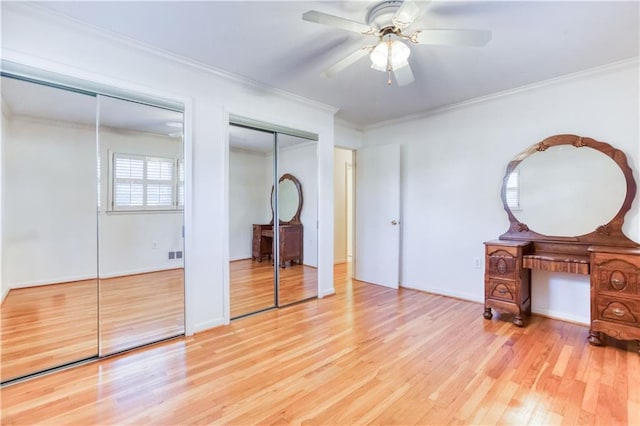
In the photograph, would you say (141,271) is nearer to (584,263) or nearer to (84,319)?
(84,319)

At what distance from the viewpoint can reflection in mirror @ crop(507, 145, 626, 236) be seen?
111 inches

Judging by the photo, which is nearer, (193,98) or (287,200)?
(193,98)

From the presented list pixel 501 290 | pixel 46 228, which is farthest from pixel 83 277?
pixel 501 290

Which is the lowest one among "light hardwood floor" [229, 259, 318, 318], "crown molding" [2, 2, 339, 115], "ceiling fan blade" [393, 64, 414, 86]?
"light hardwood floor" [229, 259, 318, 318]

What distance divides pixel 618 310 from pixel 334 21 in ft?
9.95

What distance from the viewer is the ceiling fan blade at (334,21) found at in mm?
1662

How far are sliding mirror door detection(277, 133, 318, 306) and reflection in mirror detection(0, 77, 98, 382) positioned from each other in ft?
6.00

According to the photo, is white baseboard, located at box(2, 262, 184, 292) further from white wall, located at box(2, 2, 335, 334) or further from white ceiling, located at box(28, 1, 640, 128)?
white ceiling, located at box(28, 1, 640, 128)

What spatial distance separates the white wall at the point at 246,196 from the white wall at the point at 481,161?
201 cm

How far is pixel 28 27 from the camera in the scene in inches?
78.4

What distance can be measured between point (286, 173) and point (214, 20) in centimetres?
178

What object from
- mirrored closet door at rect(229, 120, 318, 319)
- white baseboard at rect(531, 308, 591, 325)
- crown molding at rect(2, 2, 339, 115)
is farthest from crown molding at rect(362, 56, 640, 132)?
white baseboard at rect(531, 308, 591, 325)

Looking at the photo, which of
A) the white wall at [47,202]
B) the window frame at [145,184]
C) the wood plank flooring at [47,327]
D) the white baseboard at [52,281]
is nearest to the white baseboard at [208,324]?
the wood plank flooring at [47,327]

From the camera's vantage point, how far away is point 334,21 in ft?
5.72
